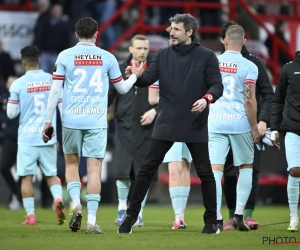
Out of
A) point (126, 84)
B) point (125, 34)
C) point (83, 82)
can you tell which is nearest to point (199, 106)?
point (126, 84)

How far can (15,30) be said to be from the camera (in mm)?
20781

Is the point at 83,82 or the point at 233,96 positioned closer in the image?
the point at 83,82

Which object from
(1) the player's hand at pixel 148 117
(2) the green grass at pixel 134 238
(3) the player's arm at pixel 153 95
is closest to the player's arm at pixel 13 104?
(2) the green grass at pixel 134 238

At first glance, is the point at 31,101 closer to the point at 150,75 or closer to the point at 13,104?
the point at 13,104

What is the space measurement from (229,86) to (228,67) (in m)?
0.24

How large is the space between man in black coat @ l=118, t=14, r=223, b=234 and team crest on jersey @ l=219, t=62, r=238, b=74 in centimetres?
115

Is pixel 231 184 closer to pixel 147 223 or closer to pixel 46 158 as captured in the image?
pixel 147 223

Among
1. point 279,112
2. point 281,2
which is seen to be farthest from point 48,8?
point 279,112

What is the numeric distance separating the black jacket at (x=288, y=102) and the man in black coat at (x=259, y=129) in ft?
1.19

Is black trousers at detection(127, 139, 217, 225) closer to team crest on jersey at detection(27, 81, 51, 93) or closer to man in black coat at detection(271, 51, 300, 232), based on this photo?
man in black coat at detection(271, 51, 300, 232)

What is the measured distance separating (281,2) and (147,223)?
1107cm

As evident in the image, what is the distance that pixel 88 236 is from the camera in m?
10.2

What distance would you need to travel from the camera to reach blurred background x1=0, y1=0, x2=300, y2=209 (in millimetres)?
19219

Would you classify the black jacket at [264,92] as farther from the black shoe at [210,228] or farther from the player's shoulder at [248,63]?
the black shoe at [210,228]
